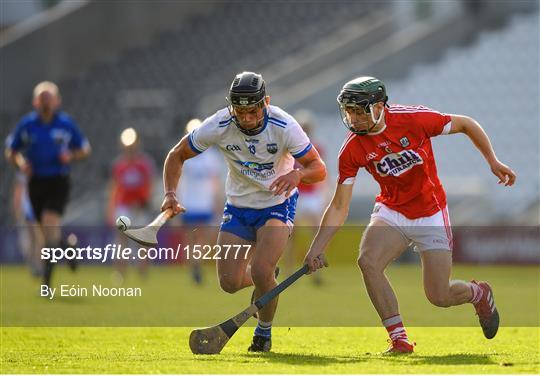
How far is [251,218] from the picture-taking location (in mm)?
8031

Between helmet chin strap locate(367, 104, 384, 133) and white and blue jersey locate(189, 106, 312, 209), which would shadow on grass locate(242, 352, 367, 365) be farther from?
helmet chin strap locate(367, 104, 384, 133)

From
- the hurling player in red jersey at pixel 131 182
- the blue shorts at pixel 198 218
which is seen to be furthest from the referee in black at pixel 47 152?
the hurling player in red jersey at pixel 131 182

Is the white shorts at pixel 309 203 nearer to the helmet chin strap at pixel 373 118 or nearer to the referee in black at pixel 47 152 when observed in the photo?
the referee in black at pixel 47 152

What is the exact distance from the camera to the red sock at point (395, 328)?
756 centimetres

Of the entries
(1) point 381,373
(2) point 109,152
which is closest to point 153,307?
(1) point 381,373

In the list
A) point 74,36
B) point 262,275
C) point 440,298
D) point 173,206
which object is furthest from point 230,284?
point 74,36

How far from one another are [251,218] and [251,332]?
169 centimetres

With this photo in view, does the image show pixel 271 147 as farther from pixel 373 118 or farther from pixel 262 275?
pixel 262 275

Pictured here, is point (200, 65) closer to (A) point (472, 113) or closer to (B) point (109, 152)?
(B) point (109, 152)

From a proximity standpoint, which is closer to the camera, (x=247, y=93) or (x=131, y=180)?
(x=247, y=93)

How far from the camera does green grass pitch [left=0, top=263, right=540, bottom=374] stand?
688 centimetres

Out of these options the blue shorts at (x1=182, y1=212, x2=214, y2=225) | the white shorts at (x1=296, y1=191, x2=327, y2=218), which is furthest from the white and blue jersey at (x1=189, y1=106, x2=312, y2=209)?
the white shorts at (x1=296, y1=191, x2=327, y2=218)

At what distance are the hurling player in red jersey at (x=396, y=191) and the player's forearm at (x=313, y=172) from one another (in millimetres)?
136

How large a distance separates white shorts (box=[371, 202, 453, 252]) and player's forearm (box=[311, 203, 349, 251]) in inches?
14.2
